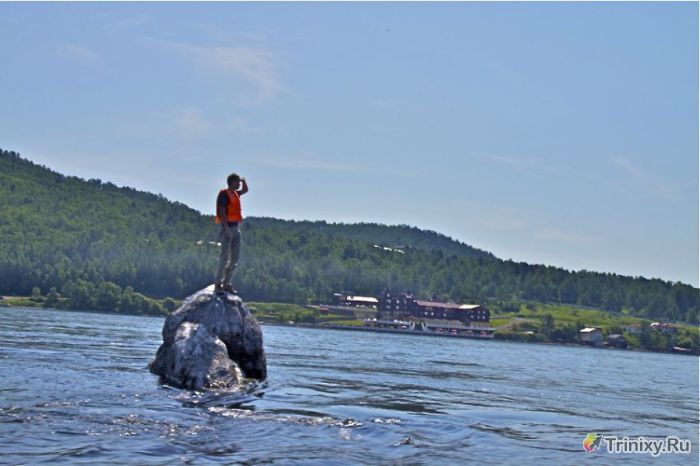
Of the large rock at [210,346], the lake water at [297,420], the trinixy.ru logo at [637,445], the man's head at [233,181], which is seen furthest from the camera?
the man's head at [233,181]

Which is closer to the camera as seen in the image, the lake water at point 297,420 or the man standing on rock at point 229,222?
the lake water at point 297,420

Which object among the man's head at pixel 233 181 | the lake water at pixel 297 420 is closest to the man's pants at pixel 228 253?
the man's head at pixel 233 181

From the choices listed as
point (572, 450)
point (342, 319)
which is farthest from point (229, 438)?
point (342, 319)

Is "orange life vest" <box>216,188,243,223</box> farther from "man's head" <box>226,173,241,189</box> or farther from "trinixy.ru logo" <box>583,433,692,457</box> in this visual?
"trinixy.ru logo" <box>583,433,692,457</box>

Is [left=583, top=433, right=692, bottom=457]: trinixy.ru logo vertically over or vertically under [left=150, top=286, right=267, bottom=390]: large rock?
under

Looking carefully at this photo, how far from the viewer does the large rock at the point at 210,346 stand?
86.5 ft

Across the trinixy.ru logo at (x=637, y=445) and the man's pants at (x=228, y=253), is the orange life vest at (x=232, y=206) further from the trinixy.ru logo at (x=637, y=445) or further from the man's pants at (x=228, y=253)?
the trinixy.ru logo at (x=637, y=445)

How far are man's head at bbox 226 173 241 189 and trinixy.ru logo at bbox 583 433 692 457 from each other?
45.3 ft

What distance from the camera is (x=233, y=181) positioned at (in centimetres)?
2920

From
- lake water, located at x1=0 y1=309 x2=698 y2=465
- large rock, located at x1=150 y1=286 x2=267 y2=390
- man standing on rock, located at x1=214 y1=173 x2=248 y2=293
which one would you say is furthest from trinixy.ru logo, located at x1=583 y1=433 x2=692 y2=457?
man standing on rock, located at x1=214 y1=173 x2=248 y2=293

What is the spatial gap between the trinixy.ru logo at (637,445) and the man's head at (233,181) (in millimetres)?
13823

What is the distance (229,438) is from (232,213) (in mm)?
12378

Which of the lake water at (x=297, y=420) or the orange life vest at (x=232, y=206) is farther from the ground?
the orange life vest at (x=232, y=206)

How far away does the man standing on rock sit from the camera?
2930 centimetres
